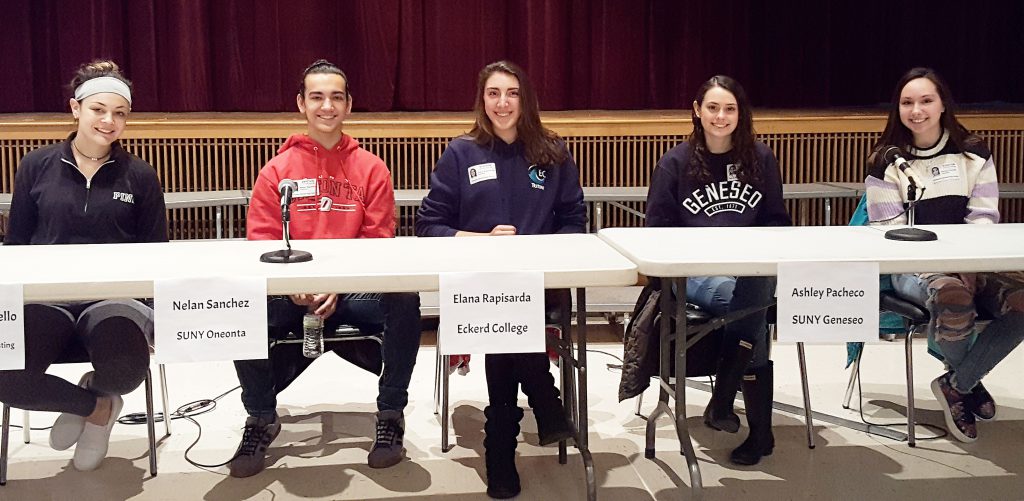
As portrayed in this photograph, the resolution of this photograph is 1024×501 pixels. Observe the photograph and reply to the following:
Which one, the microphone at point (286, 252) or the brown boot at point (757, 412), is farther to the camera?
the brown boot at point (757, 412)

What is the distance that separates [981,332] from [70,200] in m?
2.34

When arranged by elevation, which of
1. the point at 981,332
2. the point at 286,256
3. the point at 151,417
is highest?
the point at 286,256

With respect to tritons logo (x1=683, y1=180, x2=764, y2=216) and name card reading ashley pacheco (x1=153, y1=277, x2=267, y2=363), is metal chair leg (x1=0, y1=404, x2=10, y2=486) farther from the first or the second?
tritons logo (x1=683, y1=180, x2=764, y2=216)

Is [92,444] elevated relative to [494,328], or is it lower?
lower

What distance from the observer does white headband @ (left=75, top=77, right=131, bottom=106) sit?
Result: 99.6 inches

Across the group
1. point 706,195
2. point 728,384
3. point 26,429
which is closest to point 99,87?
point 26,429

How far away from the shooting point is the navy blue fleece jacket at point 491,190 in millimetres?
2795

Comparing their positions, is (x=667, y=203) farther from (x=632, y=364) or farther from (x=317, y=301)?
(x=317, y=301)

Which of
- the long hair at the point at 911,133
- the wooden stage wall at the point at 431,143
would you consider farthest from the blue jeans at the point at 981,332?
the wooden stage wall at the point at 431,143

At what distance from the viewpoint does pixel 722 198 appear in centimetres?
277

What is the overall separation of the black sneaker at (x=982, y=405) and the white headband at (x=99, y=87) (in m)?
2.39

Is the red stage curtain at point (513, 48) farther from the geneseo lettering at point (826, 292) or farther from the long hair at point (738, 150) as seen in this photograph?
the geneseo lettering at point (826, 292)

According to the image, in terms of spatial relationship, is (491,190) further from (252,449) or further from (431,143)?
(431,143)

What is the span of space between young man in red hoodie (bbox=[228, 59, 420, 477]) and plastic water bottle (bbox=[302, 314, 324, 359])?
32 mm
